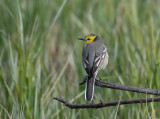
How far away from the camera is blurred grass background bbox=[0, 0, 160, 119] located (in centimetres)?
395

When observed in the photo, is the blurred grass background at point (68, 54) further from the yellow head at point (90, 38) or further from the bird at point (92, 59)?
the yellow head at point (90, 38)

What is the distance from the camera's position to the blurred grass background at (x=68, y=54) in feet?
12.9

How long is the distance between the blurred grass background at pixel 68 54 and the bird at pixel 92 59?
8.3 inches

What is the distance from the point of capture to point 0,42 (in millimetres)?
5496

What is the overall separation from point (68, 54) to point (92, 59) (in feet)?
6.58

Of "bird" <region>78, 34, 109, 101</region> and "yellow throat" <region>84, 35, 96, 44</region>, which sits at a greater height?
"yellow throat" <region>84, 35, 96, 44</region>

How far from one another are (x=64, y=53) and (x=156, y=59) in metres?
2.08

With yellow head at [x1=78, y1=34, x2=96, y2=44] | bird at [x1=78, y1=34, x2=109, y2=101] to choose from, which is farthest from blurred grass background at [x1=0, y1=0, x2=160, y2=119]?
yellow head at [x1=78, y1=34, x2=96, y2=44]

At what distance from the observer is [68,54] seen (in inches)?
232

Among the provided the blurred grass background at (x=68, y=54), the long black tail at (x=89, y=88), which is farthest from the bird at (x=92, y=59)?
the blurred grass background at (x=68, y=54)

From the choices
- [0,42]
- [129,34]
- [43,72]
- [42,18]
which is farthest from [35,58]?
[129,34]

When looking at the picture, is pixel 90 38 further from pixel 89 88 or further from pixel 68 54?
pixel 68 54

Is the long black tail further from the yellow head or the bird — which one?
the yellow head

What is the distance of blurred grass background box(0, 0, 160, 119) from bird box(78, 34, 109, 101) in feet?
0.69
